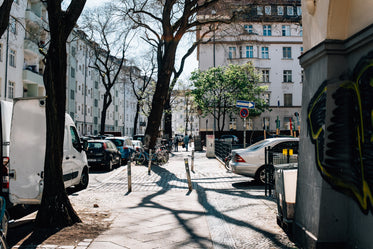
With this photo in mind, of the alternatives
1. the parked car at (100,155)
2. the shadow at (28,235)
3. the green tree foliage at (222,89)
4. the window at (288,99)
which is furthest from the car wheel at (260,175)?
the window at (288,99)

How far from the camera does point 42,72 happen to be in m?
41.2

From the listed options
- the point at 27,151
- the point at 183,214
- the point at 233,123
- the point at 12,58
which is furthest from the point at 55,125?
the point at 233,123

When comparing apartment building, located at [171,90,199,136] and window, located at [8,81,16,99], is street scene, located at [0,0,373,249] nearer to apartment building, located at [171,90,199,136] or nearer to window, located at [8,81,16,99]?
window, located at [8,81,16,99]

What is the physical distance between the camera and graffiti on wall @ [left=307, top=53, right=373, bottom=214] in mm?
4320

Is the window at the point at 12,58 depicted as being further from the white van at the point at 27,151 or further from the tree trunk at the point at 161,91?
the white van at the point at 27,151

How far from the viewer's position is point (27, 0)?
36125mm

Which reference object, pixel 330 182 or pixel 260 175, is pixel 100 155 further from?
pixel 330 182

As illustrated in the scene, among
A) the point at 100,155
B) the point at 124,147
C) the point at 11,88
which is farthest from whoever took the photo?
the point at 11,88

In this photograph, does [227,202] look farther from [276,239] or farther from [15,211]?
[15,211]

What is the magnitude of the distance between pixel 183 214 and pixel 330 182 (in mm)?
3669

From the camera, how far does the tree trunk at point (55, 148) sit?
255 inches

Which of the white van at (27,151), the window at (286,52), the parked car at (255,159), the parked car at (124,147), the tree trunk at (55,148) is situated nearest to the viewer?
the tree trunk at (55,148)

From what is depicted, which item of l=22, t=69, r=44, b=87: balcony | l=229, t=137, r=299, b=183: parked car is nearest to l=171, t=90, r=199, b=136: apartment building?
l=22, t=69, r=44, b=87: balcony

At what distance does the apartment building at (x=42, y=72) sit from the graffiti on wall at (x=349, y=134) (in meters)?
9.87
